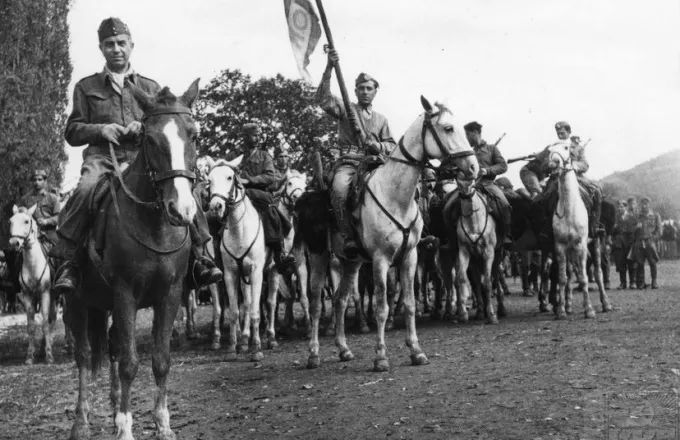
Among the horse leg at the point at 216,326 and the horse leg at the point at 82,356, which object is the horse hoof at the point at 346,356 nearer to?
the horse leg at the point at 216,326

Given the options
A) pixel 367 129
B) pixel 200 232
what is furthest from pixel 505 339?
pixel 200 232

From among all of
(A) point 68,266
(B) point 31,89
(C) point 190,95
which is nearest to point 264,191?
(A) point 68,266

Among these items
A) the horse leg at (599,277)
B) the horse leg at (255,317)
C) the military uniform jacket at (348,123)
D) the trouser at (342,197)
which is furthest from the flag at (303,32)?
the horse leg at (599,277)

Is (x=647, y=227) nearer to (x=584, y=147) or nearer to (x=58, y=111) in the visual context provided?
(x=584, y=147)

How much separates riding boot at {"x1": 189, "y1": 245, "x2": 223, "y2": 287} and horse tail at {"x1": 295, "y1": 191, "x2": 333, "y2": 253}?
185 inches

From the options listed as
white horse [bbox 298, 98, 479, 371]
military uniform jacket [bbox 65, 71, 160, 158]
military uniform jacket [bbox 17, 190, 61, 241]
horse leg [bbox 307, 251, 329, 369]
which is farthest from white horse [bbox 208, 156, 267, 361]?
military uniform jacket [bbox 65, 71, 160, 158]

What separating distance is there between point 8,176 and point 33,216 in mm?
15282

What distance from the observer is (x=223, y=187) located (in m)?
13.6

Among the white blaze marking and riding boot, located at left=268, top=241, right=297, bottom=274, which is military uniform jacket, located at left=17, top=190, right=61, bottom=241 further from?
the white blaze marking

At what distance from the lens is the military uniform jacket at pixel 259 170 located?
596 inches

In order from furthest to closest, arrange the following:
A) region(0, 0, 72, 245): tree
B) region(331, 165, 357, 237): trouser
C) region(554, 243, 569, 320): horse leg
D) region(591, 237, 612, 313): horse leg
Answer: region(0, 0, 72, 245): tree, region(591, 237, 612, 313): horse leg, region(554, 243, 569, 320): horse leg, region(331, 165, 357, 237): trouser

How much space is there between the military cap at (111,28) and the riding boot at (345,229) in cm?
434

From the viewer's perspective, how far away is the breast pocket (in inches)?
318

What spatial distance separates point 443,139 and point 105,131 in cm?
442
